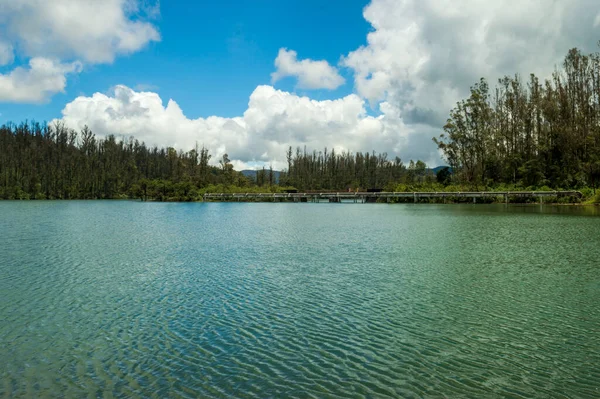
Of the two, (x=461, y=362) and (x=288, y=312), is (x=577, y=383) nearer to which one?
(x=461, y=362)

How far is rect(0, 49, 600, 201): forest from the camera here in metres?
63.6

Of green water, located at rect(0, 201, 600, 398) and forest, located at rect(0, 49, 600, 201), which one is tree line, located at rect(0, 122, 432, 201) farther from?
green water, located at rect(0, 201, 600, 398)

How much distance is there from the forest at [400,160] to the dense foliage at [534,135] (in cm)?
16

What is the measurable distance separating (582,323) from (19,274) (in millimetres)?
18010

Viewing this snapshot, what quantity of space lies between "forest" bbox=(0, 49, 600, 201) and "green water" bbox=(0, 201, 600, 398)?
52225mm

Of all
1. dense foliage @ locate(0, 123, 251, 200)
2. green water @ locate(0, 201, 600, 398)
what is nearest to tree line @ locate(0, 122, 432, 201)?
dense foliage @ locate(0, 123, 251, 200)

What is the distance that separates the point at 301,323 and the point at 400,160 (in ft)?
549

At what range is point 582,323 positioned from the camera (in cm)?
959

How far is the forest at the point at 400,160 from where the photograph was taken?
63.6 metres

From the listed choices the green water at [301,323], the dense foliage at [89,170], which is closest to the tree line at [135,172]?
the dense foliage at [89,170]

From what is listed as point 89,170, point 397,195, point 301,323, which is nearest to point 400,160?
point 397,195

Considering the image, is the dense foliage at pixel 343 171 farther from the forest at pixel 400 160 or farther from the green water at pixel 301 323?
the green water at pixel 301 323

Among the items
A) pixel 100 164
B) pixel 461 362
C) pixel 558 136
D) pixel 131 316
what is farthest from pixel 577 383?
pixel 100 164

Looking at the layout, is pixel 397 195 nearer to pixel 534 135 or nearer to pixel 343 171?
pixel 534 135
